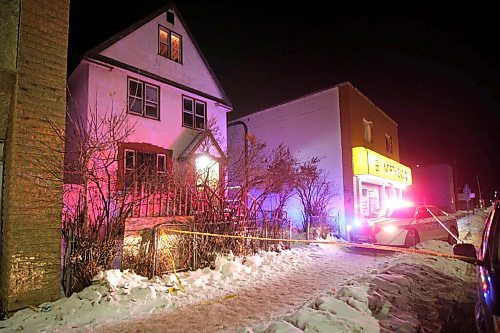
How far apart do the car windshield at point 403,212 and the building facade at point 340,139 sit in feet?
15.1

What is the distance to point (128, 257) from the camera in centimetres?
691

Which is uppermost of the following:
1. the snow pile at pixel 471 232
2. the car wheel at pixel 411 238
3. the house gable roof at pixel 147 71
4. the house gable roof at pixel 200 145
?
the house gable roof at pixel 147 71

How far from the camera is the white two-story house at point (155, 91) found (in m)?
12.4

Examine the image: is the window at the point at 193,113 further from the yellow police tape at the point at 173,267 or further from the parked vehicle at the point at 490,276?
the parked vehicle at the point at 490,276

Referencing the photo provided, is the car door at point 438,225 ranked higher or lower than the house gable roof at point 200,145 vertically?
lower

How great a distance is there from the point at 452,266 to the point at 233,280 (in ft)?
20.7

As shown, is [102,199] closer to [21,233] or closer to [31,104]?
[21,233]

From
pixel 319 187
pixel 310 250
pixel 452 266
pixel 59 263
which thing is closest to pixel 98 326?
pixel 59 263

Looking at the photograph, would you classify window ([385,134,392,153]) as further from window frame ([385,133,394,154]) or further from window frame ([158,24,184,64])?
window frame ([158,24,184,64])

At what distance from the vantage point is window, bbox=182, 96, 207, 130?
15648mm

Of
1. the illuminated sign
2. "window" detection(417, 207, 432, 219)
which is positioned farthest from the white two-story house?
"window" detection(417, 207, 432, 219)

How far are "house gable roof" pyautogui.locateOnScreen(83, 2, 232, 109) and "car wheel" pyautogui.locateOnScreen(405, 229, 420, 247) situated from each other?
10.9 meters

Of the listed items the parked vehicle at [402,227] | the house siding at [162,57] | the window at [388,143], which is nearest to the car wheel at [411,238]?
the parked vehicle at [402,227]

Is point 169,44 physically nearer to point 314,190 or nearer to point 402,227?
point 314,190
